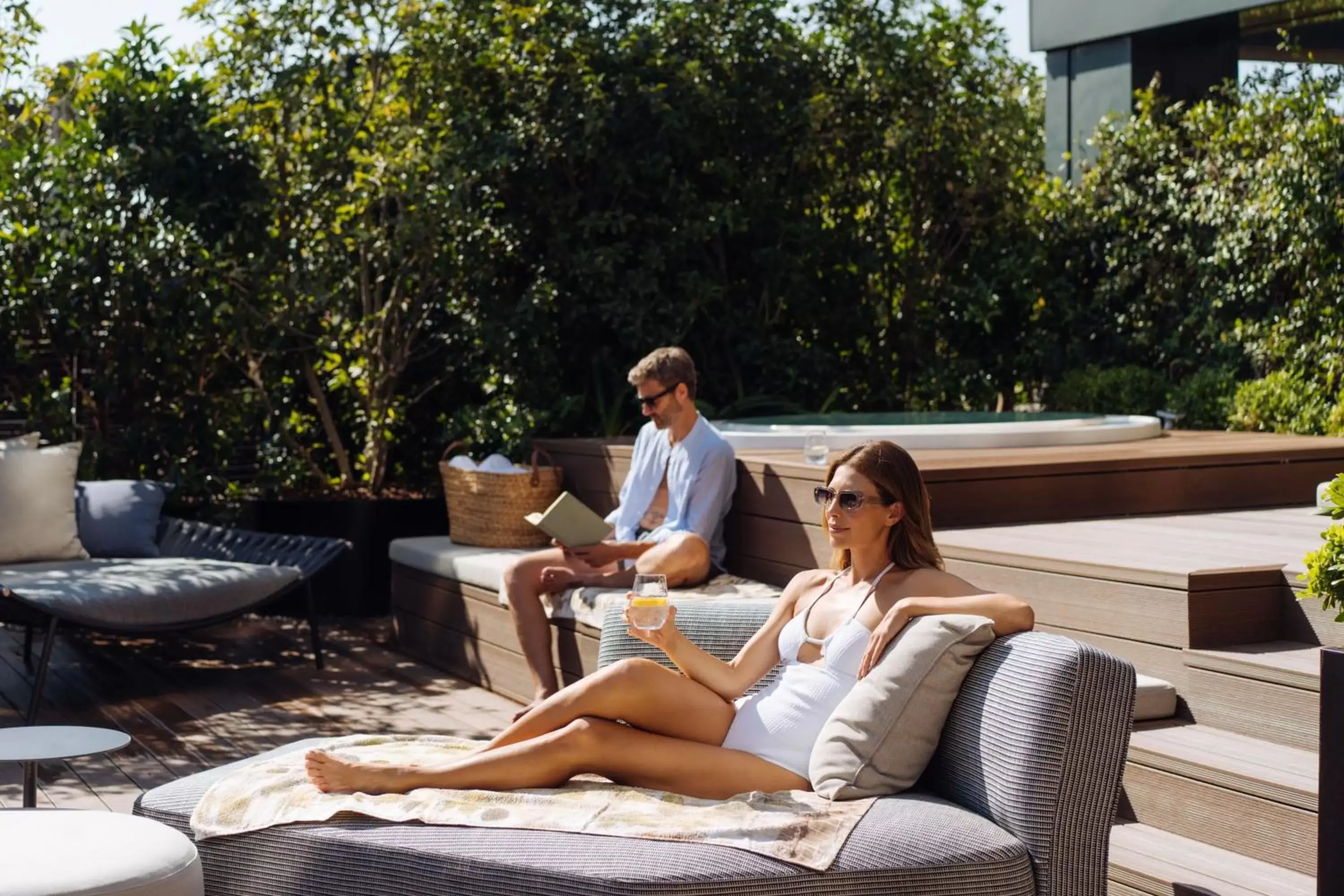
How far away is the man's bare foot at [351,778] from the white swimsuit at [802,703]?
2.28ft

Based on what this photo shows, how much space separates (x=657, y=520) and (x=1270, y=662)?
2509mm

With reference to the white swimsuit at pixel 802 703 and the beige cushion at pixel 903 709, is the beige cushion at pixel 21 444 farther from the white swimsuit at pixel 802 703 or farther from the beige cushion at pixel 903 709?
the beige cushion at pixel 903 709

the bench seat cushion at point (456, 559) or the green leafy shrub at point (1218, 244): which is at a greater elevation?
the green leafy shrub at point (1218, 244)

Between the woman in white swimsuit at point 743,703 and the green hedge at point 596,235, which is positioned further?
the green hedge at point 596,235

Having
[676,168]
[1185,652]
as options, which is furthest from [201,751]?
[676,168]

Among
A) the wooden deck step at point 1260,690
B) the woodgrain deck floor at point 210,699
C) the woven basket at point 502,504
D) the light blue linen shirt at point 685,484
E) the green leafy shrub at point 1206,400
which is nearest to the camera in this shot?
the wooden deck step at point 1260,690

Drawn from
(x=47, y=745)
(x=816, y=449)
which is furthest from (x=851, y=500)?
(x=816, y=449)

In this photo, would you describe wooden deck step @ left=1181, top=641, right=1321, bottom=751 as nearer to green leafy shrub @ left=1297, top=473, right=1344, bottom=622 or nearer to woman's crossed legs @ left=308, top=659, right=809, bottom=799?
green leafy shrub @ left=1297, top=473, right=1344, bottom=622

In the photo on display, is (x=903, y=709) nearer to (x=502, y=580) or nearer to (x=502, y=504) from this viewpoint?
(x=502, y=580)

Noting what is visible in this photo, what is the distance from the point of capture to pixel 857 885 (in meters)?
2.64

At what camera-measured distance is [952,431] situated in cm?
627

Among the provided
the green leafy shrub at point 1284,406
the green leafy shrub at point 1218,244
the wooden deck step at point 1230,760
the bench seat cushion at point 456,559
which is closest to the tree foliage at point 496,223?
the green leafy shrub at point 1218,244

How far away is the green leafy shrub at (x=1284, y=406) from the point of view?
7.07 m

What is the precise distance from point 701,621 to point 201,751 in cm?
228
